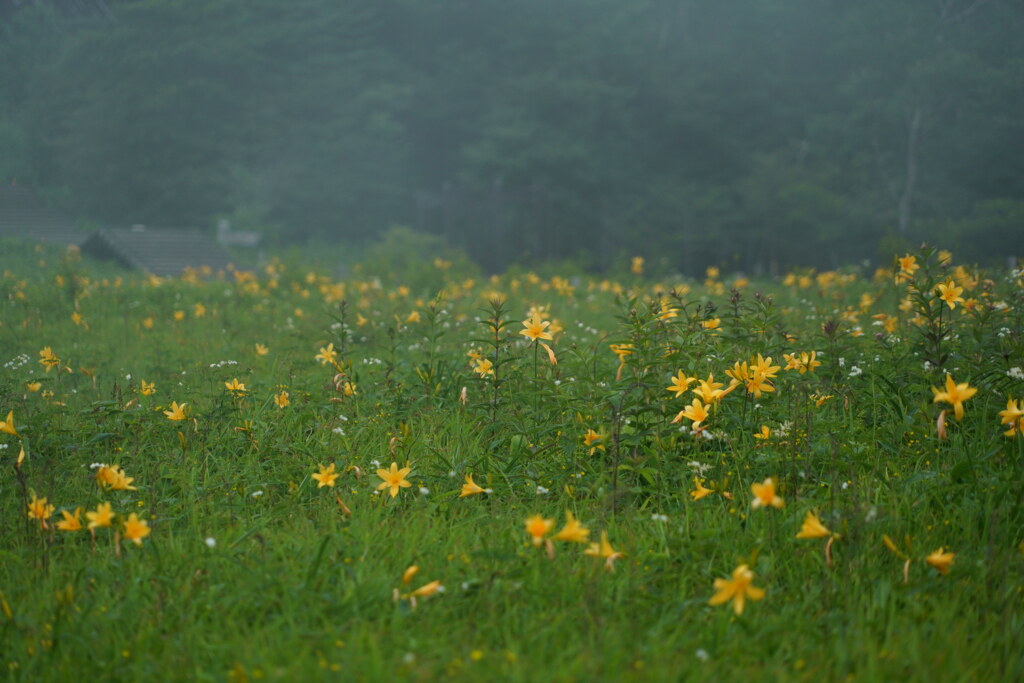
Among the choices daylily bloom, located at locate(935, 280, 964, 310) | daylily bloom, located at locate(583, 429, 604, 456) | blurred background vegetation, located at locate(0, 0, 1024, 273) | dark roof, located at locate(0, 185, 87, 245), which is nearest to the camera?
daylily bloom, located at locate(583, 429, 604, 456)

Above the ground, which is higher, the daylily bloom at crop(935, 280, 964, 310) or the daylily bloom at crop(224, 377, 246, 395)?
the daylily bloom at crop(935, 280, 964, 310)

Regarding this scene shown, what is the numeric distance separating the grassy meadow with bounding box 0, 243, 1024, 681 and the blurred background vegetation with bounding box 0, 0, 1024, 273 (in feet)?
27.6

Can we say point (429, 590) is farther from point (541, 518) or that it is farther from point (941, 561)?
point (941, 561)

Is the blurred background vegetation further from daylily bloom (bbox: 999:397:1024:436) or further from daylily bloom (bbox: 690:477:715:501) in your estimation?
daylily bloom (bbox: 690:477:715:501)

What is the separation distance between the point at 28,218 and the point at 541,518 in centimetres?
873

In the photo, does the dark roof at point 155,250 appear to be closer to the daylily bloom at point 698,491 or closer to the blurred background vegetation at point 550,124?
the blurred background vegetation at point 550,124

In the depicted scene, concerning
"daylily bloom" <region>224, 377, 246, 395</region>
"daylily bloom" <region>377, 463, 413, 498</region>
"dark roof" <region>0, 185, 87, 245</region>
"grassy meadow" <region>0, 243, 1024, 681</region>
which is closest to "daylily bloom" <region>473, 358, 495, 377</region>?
"grassy meadow" <region>0, 243, 1024, 681</region>

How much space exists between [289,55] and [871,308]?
727 inches

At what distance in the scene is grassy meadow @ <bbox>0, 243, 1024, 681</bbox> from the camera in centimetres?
183

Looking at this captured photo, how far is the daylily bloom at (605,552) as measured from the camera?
2.00 m

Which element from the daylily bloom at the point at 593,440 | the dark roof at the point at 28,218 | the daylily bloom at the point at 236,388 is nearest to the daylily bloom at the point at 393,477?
the daylily bloom at the point at 593,440

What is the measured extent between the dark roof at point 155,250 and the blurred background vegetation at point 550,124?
851mm

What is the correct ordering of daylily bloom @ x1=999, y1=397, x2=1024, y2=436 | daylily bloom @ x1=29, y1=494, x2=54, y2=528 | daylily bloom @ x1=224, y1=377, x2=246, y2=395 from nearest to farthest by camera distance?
daylily bloom @ x1=29, y1=494, x2=54, y2=528 < daylily bloom @ x1=999, y1=397, x2=1024, y2=436 < daylily bloom @ x1=224, y1=377, x2=246, y2=395

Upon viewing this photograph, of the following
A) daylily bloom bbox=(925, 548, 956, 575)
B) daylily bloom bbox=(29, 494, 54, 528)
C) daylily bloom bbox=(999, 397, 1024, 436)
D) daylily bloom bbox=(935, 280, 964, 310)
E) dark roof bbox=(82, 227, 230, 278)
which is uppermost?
daylily bloom bbox=(935, 280, 964, 310)
